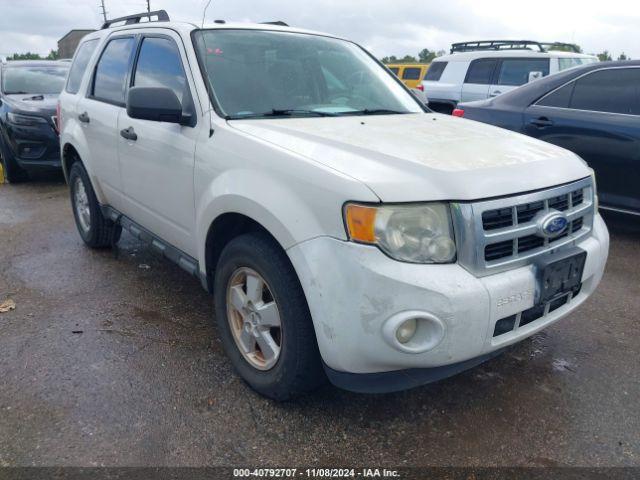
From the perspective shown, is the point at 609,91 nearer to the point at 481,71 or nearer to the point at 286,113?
the point at 286,113

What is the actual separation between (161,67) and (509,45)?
10.4 metres

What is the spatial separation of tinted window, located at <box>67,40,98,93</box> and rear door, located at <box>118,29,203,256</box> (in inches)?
49.1

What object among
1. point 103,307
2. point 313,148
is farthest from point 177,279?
point 313,148

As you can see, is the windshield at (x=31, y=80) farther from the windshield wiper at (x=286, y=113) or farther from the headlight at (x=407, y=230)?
the headlight at (x=407, y=230)

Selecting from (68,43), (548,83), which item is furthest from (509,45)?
(68,43)

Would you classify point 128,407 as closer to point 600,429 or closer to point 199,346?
point 199,346

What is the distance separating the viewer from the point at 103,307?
12.1 feet

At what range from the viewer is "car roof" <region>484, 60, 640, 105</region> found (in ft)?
16.8

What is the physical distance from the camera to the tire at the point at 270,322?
225 cm

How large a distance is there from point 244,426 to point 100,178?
2.56 m

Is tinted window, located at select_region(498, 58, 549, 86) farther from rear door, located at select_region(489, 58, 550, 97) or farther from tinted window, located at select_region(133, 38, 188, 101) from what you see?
tinted window, located at select_region(133, 38, 188, 101)

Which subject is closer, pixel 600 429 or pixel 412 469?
pixel 412 469

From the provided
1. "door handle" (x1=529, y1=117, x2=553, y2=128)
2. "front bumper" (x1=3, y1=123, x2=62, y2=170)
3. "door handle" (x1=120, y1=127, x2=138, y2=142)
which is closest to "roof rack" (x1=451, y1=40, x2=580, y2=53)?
"door handle" (x1=529, y1=117, x2=553, y2=128)

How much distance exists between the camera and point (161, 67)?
11.0ft
